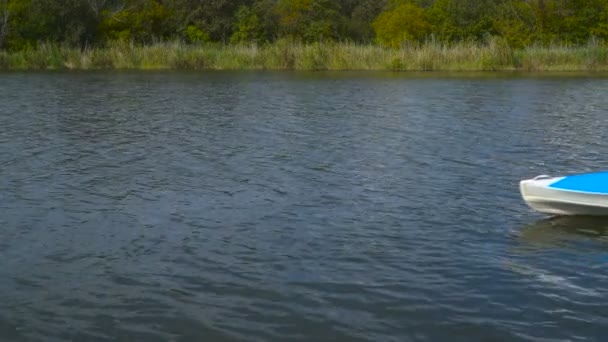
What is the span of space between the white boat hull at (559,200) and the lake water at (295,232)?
0.60 feet

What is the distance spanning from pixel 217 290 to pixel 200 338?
1.22 metres

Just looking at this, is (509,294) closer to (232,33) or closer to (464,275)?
(464,275)

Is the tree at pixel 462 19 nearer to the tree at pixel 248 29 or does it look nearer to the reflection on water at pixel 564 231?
the tree at pixel 248 29

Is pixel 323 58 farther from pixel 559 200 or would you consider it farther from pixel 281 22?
pixel 559 200

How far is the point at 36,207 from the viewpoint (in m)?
12.4

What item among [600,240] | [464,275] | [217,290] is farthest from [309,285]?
[600,240]

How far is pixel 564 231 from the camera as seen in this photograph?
10.9 m

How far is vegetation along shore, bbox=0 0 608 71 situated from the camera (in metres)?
44.2

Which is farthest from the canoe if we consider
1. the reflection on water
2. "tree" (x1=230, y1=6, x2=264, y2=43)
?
"tree" (x1=230, y1=6, x2=264, y2=43)

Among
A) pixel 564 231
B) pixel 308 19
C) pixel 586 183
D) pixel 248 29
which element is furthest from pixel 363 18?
pixel 564 231

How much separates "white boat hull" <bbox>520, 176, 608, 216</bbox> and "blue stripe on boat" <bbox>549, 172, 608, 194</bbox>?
0.06 metres

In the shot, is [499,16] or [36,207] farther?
[499,16]

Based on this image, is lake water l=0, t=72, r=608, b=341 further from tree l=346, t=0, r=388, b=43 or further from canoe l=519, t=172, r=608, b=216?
tree l=346, t=0, r=388, b=43

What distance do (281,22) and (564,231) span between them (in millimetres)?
47995
